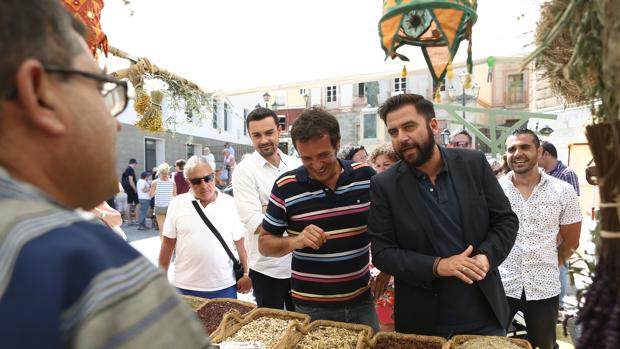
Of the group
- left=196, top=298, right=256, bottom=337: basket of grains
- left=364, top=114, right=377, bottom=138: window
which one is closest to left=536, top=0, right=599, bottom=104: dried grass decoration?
left=196, top=298, right=256, bottom=337: basket of grains

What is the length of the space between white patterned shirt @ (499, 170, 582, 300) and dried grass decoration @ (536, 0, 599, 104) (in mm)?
2426

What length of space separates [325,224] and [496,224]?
99cm

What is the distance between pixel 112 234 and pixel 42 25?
35 cm

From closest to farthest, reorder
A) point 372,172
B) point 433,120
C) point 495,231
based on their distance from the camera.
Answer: point 495,231
point 433,120
point 372,172

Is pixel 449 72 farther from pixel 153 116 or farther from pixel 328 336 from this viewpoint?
pixel 153 116

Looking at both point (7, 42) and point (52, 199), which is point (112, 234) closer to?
point (52, 199)

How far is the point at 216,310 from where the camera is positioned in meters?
2.86

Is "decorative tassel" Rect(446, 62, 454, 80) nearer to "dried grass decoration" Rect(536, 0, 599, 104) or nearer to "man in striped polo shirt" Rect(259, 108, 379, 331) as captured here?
"man in striped polo shirt" Rect(259, 108, 379, 331)

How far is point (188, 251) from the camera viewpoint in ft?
12.2

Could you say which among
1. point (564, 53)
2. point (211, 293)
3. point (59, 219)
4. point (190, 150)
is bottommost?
point (211, 293)

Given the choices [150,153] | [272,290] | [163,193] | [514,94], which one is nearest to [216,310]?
[272,290]

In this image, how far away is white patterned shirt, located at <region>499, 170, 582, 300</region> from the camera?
3.39m

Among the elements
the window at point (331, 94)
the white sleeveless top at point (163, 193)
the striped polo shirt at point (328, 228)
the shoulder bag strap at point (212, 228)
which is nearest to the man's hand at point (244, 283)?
the shoulder bag strap at point (212, 228)

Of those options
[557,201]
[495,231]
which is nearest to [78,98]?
[495,231]
